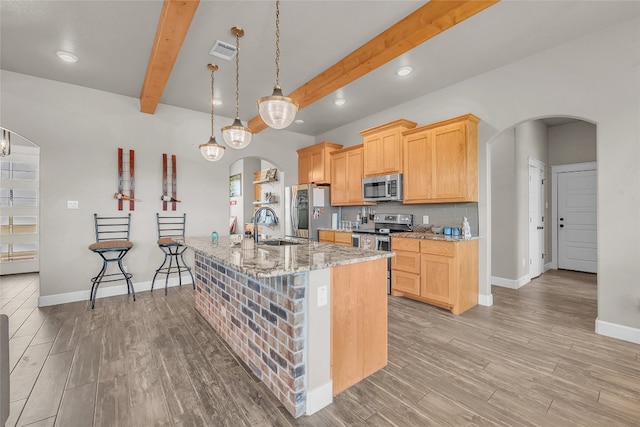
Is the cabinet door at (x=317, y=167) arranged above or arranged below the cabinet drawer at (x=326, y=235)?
above

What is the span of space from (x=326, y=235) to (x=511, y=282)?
A: 9.99 feet

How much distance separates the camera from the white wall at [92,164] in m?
3.63

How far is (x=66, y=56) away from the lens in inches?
122

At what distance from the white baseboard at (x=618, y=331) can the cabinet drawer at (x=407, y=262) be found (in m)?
1.74

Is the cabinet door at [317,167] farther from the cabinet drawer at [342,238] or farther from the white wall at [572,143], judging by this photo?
the white wall at [572,143]

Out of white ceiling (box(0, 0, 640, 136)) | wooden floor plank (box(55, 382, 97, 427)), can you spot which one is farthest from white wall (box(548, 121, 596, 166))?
wooden floor plank (box(55, 382, 97, 427))

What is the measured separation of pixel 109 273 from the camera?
4000 mm

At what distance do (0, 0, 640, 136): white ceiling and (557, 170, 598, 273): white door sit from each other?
3.73 m

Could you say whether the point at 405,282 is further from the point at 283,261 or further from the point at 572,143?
the point at 572,143

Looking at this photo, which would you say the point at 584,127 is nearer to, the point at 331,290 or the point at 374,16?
the point at 374,16

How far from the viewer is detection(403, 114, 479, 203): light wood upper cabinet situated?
3471mm

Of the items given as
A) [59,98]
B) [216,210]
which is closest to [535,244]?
[216,210]

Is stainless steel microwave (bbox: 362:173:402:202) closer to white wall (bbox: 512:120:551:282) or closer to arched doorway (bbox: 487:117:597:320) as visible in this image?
arched doorway (bbox: 487:117:597:320)

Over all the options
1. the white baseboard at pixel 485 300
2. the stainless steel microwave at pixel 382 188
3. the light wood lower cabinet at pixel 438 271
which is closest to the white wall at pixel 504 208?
the white baseboard at pixel 485 300
